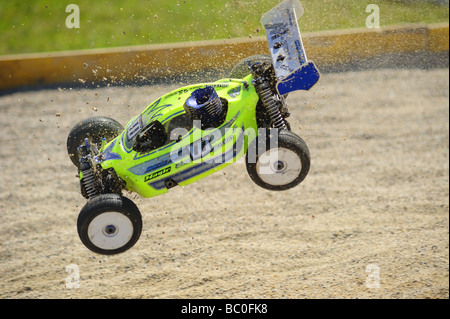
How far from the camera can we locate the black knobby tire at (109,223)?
17.8 feet

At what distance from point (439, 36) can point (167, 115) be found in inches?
308

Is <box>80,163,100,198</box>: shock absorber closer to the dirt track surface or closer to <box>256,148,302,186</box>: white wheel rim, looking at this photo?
the dirt track surface

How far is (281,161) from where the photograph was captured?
5.49 metres

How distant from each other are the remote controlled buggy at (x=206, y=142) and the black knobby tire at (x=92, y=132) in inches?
20.0

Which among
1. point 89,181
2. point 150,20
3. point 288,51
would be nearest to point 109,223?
point 89,181

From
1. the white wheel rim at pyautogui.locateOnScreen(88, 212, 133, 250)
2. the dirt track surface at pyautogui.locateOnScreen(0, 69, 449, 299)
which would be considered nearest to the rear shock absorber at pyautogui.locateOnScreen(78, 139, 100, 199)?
the white wheel rim at pyautogui.locateOnScreen(88, 212, 133, 250)

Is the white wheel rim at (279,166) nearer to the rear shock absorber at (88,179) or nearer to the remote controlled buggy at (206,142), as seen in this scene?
the remote controlled buggy at (206,142)

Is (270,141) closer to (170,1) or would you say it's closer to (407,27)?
(170,1)

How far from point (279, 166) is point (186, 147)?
928 millimetres

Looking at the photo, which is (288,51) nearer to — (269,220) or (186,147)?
(186,147)

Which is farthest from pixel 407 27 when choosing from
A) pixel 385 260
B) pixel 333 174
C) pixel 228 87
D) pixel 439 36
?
pixel 228 87

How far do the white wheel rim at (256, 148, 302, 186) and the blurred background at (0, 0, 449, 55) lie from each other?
11.5 feet
